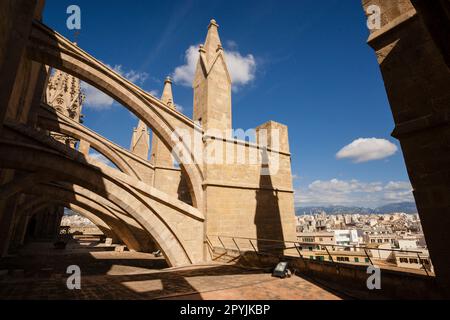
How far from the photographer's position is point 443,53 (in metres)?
3.65

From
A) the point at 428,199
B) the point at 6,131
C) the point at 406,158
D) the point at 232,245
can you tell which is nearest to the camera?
the point at 428,199

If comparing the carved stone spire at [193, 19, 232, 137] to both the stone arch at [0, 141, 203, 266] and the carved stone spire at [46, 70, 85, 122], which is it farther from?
the carved stone spire at [46, 70, 85, 122]

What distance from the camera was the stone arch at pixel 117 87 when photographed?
851cm

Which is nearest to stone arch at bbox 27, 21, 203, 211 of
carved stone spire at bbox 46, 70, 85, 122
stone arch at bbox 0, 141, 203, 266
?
stone arch at bbox 0, 141, 203, 266

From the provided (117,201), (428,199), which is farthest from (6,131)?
(428,199)

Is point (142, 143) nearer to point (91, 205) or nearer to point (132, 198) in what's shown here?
point (91, 205)

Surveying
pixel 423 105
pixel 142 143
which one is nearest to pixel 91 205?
pixel 142 143

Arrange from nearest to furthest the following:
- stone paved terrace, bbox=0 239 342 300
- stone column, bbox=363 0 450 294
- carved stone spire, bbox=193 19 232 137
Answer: stone column, bbox=363 0 450 294 < stone paved terrace, bbox=0 239 342 300 < carved stone spire, bbox=193 19 232 137

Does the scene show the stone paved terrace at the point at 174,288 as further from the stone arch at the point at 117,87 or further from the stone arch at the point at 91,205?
the stone arch at the point at 91,205

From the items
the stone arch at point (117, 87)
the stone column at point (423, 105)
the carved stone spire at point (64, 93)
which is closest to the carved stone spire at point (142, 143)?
the carved stone spire at point (64, 93)

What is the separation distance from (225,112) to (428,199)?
10.4 m

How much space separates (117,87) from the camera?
34.2 feet

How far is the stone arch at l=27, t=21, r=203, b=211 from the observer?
27.9 feet
